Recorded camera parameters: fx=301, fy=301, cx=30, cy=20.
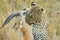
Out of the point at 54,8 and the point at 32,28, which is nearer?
the point at 32,28

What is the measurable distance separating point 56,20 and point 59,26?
13cm

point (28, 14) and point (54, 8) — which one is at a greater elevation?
point (28, 14)

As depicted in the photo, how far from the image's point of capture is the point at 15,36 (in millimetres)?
4531

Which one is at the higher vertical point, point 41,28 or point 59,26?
point 41,28

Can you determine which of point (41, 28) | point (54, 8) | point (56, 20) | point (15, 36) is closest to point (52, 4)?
point (54, 8)

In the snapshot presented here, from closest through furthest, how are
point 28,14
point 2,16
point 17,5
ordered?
point 28,14, point 2,16, point 17,5

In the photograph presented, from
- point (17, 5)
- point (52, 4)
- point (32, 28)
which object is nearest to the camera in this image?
point (32, 28)

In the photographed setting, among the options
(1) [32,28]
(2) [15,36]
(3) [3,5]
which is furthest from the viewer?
(3) [3,5]

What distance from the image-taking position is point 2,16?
485cm

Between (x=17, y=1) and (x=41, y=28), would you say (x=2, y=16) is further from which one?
(x=41, y=28)

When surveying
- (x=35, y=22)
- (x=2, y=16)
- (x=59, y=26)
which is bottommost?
(x=59, y=26)

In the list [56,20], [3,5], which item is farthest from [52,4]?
[3,5]

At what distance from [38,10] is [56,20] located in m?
2.98

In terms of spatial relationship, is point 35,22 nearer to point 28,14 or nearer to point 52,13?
point 28,14
